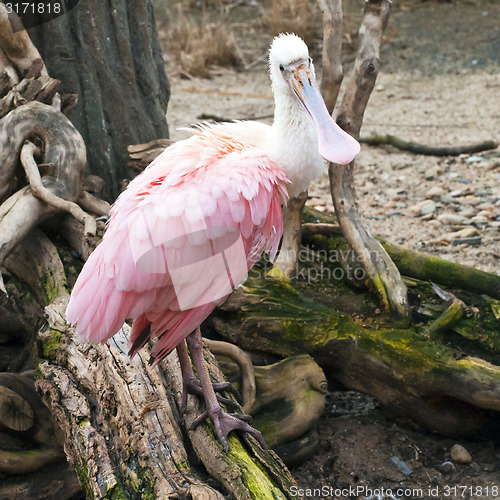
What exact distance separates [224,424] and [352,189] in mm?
1734

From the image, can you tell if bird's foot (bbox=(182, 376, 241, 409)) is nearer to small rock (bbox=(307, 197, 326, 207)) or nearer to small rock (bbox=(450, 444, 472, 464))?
small rock (bbox=(450, 444, 472, 464))

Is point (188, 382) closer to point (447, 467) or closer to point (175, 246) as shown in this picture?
point (175, 246)

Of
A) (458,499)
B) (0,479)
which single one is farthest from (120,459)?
(458,499)

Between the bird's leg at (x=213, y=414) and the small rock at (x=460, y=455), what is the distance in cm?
136

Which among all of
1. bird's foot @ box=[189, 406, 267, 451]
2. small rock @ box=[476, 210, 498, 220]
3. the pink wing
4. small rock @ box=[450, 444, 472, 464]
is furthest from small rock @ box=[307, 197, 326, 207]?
bird's foot @ box=[189, 406, 267, 451]

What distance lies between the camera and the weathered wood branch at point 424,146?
6.59 m

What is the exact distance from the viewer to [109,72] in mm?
4000

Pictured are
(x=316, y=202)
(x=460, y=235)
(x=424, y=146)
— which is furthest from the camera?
(x=424, y=146)

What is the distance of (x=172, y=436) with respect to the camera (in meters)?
2.60

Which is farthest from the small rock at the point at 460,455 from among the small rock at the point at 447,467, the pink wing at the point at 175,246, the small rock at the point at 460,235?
the small rock at the point at 460,235

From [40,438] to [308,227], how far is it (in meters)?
1.96

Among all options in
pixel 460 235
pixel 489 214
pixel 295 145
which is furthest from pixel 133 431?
Result: pixel 489 214

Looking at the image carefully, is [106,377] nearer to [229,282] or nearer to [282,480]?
[229,282]

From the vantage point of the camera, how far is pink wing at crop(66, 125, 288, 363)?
2.55 m
